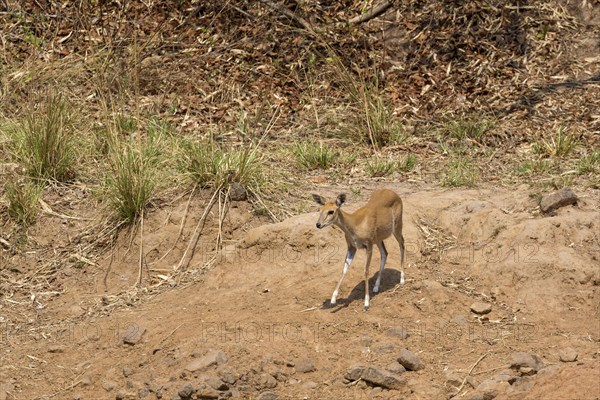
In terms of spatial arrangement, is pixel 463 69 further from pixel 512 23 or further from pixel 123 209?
pixel 123 209

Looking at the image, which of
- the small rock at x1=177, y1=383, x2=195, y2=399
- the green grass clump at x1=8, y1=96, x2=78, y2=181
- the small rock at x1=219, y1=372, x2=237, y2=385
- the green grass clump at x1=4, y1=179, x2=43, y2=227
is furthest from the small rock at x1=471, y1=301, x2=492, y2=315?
the green grass clump at x1=8, y1=96, x2=78, y2=181

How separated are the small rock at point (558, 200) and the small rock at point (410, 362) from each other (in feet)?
7.87

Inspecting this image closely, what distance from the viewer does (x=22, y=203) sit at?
33.9 ft

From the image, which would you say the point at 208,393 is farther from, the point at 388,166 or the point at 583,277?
the point at 388,166

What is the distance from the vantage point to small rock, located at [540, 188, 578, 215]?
29.9ft

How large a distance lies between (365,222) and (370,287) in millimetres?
693

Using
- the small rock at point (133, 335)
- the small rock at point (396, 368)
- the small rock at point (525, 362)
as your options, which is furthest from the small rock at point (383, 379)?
the small rock at point (133, 335)

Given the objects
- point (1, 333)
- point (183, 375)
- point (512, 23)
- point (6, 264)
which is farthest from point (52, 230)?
point (512, 23)

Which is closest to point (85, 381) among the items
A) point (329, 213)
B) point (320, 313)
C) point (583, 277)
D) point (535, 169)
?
point (320, 313)

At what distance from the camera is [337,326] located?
8.02m

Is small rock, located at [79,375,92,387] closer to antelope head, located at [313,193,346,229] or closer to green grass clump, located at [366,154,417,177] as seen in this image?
antelope head, located at [313,193,346,229]

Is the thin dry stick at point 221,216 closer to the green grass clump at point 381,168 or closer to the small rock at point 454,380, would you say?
the green grass clump at point 381,168

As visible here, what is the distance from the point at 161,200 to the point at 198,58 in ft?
13.5

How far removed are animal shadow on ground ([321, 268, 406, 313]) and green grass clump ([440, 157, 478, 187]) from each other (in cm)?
190
